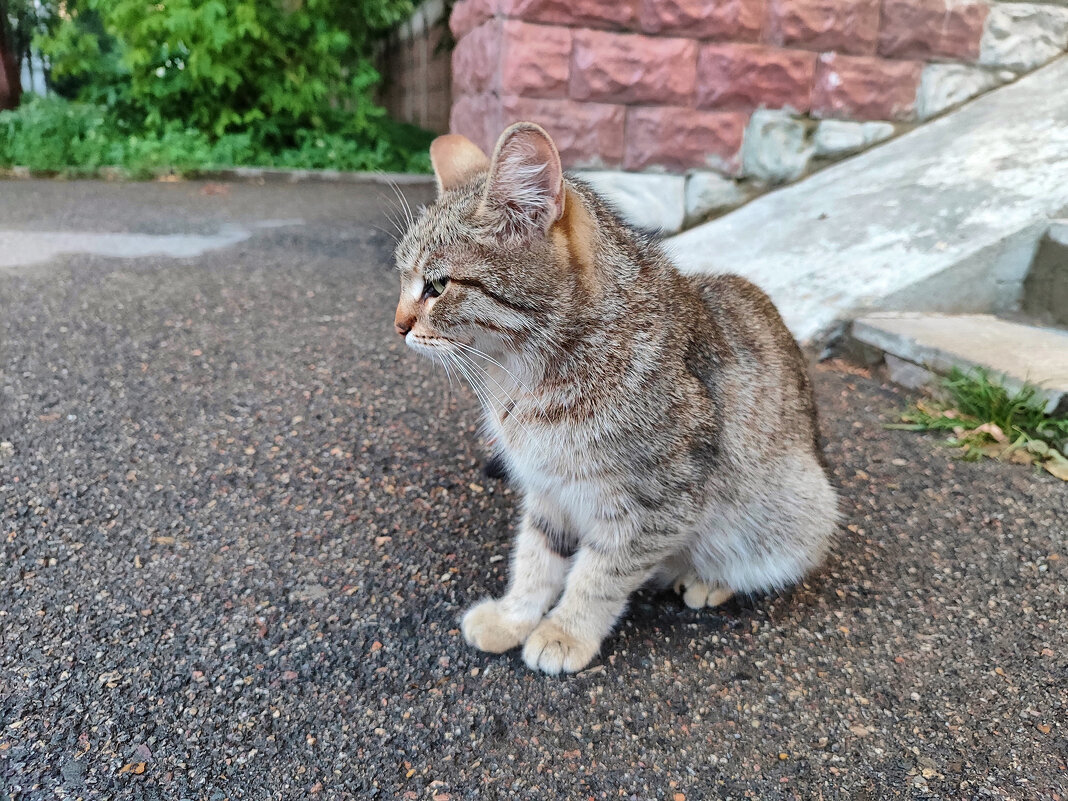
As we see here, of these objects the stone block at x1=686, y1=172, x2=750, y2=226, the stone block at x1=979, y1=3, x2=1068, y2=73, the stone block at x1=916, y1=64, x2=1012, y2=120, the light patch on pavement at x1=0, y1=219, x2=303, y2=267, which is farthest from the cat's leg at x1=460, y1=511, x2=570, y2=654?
the stone block at x1=979, y1=3, x2=1068, y2=73

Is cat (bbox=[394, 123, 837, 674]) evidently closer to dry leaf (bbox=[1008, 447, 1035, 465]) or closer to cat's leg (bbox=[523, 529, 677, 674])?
cat's leg (bbox=[523, 529, 677, 674])

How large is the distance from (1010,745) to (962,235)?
2.73m

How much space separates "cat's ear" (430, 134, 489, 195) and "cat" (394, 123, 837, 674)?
0.01 metres

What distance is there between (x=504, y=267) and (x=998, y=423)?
2198 millimetres

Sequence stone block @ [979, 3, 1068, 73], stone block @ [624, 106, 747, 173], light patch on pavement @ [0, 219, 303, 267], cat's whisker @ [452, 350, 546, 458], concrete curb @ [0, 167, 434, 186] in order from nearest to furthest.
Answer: cat's whisker @ [452, 350, 546, 458], stone block @ [624, 106, 747, 173], stone block @ [979, 3, 1068, 73], light patch on pavement @ [0, 219, 303, 267], concrete curb @ [0, 167, 434, 186]

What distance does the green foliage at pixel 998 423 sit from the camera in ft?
8.73

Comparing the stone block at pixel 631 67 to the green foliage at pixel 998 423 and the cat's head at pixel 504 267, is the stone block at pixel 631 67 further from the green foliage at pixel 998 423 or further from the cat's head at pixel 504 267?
the cat's head at pixel 504 267

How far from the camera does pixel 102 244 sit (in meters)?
4.87

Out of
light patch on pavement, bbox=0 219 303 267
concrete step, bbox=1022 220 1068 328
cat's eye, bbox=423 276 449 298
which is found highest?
cat's eye, bbox=423 276 449 298

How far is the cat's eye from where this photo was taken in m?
1.73

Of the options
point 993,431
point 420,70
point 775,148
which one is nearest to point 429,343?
point 993,431

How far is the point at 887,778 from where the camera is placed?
4.91 ft

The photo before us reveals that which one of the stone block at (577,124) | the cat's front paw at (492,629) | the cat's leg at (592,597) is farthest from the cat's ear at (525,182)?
the stone block at (577,124)

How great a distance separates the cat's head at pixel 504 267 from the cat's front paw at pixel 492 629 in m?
0.70
